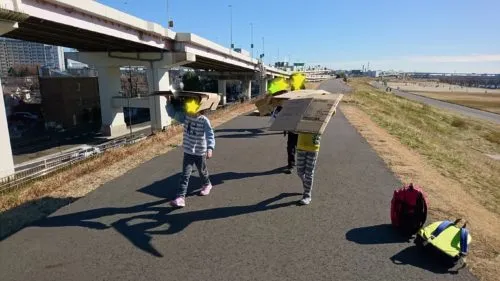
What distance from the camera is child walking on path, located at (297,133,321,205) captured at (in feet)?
18.4

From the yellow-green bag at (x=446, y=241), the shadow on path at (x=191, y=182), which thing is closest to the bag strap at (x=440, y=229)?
the yellow-green bag at (x=446, y=241)

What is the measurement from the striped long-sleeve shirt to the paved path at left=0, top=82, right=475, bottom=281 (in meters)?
0.86

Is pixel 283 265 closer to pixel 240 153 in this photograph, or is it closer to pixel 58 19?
pixel 240 153

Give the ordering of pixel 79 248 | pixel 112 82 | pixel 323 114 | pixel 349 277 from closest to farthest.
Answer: pixel 349 277
pixel 79 248
pixel 323 114
pixel 112 82

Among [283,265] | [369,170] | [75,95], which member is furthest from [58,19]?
A: [75,95]

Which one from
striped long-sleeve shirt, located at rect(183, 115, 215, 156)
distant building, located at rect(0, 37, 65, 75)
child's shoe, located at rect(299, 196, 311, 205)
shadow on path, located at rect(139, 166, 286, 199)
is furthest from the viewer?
distant building, located at rect(0, 37, 65, 75)

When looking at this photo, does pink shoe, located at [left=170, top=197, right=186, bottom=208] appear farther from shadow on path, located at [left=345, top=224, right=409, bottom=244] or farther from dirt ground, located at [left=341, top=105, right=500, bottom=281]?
dirt ground, located at [left=341, top=105, right=500, bottom=281]

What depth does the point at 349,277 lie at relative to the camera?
3764mm

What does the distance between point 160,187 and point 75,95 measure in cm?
4377

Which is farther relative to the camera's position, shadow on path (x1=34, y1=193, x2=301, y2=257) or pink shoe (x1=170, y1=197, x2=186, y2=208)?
pink shoe (x1=170, y1=197, x2=186, y2=208)

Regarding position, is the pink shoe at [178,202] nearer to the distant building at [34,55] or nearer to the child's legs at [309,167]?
the child's legs at [309,167]

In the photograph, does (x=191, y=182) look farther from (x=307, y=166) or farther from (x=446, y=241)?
(x=446, y=241)

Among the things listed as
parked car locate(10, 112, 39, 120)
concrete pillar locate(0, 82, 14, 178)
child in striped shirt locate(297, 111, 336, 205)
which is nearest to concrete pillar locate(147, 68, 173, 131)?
concrete pillar locate(0, 82, 14, 178)

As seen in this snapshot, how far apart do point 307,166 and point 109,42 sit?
23.4 m
